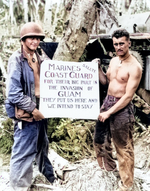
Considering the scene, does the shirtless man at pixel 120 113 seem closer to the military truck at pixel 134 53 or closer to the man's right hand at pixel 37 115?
the military truck at pixel 134 53

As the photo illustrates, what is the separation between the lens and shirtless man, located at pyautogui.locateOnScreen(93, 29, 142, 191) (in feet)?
7.22

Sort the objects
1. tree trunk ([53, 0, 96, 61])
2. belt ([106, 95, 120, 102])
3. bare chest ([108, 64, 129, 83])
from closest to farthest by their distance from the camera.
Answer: bare chest ([108, 64, 129, 83]) → belt ([106, 95, 120, 102]) → tree trunk ([53, 0, 96, 61])

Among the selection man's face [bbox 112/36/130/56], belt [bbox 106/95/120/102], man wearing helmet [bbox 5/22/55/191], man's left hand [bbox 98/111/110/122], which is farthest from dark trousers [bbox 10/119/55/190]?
man's face [bbox 112/36/130/56]

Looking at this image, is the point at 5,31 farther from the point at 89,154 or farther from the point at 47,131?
the point at 89,154

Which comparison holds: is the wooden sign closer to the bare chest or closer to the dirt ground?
the bare chest

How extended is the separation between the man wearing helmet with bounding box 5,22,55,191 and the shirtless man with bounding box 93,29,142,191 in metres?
0.61

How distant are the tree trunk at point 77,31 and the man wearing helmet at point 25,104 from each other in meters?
0.29

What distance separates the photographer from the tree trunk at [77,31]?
2424mm

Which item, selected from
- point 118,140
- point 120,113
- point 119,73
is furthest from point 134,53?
point 118,140

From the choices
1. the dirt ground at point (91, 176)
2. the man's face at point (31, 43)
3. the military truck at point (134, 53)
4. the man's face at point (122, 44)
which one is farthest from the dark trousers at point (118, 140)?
the man's face at point (31, 43)

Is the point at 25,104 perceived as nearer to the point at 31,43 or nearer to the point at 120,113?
the point at 31,43

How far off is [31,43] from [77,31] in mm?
519

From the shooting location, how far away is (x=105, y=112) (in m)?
→ 2.33

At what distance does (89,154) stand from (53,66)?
3.33ft
